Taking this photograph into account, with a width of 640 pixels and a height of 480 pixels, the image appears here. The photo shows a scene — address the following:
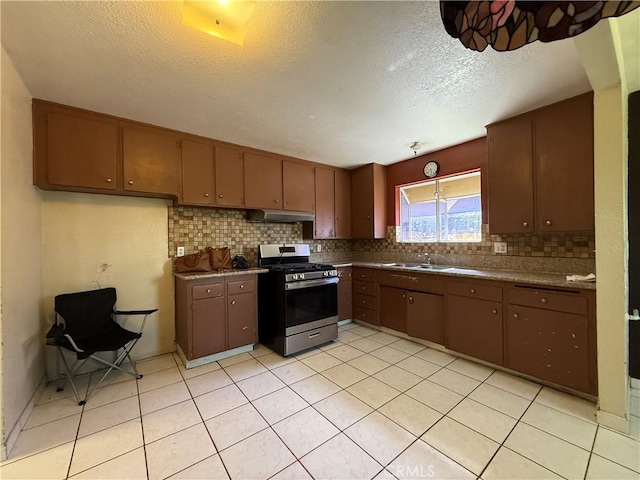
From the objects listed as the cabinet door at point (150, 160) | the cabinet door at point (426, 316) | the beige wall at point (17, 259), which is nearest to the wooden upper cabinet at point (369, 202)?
the cabinet door at point (426, 316)

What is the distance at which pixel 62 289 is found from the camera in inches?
97.0

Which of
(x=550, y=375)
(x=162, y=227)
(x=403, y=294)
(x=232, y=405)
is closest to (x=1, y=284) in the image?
(x=162, y=227)

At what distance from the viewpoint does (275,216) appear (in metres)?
3.38

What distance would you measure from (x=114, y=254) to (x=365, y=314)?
310 centimetres

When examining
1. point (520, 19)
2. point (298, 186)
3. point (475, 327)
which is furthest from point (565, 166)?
point (298, 186)

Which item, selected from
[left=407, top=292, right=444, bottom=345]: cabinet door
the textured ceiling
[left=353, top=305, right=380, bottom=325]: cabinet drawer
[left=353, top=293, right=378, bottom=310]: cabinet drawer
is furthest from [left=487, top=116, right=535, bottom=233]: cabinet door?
[left=353, top=305, right=380, bottom=325]: cabinet drawer

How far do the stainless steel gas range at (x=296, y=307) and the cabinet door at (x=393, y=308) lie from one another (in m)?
0.68

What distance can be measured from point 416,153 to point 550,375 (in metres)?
2.74

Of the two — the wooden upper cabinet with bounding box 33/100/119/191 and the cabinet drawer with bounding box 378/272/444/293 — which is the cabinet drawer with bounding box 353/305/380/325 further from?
the wooden upper cabinet with bounding box 33/100/119/191

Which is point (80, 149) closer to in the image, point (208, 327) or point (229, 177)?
point (229, 177)

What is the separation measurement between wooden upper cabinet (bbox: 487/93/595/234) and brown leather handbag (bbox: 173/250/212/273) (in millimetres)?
3096

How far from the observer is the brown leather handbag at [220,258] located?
305 cm

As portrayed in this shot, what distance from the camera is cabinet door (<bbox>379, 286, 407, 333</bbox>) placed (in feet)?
10.7

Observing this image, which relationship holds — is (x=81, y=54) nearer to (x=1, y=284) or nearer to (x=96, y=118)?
(x=96, y=118)
